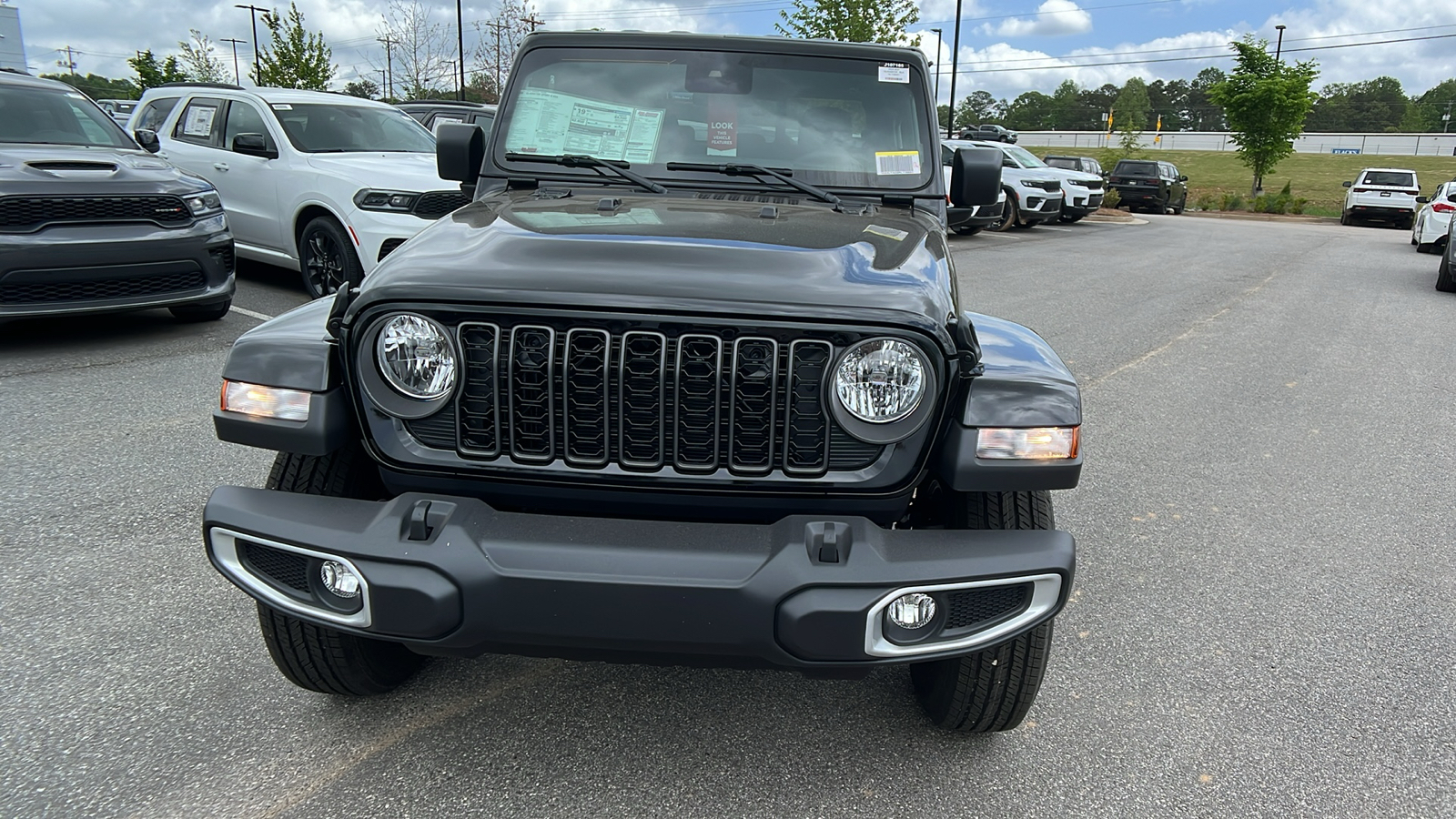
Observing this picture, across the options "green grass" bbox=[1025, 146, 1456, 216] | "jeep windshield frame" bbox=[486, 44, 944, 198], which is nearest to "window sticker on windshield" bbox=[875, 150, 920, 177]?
"jeep windshield frame" bbox=[486, 44, 944, 198]

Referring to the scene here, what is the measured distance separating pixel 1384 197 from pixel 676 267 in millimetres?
32220

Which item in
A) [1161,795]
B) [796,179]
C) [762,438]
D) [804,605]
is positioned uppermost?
[796,179]

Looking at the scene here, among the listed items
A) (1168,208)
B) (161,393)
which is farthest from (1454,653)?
(1168,208)

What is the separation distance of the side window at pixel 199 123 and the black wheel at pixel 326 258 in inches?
69.5

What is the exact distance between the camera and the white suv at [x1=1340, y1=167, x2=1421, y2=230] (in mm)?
27781

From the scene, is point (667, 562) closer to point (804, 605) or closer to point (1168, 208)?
point (804, 605)

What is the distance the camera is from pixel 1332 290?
12.2 metres

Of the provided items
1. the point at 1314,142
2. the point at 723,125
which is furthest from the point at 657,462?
the point at 1314,142

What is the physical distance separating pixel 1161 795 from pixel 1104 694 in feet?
1.51

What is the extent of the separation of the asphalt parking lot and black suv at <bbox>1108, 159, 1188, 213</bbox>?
27147 millimetres

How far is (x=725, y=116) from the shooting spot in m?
3.27

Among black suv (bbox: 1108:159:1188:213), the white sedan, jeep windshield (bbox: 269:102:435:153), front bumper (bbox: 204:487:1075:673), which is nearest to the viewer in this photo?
front bumper (bbox: 204:487:1075:673)

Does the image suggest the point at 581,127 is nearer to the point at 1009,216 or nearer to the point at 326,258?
the point at 326,258

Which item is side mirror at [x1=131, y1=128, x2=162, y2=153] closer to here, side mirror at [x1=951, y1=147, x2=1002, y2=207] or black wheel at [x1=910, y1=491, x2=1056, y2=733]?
side mirror at [x1=951, y1=147, x2=1002, y2=207]
